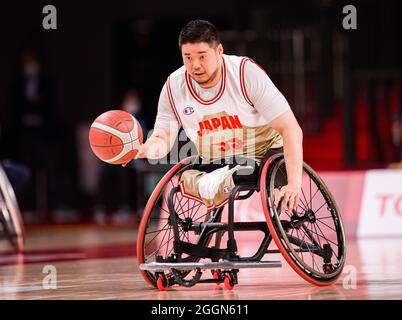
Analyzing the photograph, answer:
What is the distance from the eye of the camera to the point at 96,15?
1605 cm

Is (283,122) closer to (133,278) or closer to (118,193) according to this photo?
(133,278)

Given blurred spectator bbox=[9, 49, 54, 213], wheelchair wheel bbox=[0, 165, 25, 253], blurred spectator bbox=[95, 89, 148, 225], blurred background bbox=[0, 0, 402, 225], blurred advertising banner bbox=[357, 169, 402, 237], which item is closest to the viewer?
A: wheelchair wheel bbox=[0, 165, 25, 253]

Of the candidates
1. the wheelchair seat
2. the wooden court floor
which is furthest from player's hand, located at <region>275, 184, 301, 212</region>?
the wooden court floor

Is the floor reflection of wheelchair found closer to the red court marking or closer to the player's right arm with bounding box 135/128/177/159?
the player's right arm with bounding box 135/128/177/159

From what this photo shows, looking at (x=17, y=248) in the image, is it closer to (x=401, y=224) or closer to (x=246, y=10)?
(x=401, y=224)

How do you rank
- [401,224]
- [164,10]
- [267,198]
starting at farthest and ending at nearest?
1. [164,10]
2. [401,224]
3. [267,198]

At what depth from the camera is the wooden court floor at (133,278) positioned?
5.54m

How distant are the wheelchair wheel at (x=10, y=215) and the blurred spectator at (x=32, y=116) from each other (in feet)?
14.5

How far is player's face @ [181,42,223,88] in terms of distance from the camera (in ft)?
18.6

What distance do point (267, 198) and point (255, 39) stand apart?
744 centimetres

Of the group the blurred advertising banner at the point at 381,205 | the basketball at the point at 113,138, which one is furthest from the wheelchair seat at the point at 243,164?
the blurred advertising banner at the point at 381,205

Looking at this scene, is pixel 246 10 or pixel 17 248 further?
pixel 246 10

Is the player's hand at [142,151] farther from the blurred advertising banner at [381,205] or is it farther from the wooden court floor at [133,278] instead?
the blurred advertising banner at [381,205]
